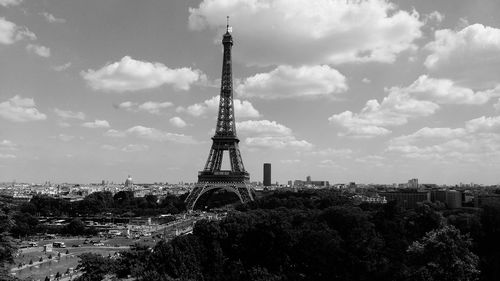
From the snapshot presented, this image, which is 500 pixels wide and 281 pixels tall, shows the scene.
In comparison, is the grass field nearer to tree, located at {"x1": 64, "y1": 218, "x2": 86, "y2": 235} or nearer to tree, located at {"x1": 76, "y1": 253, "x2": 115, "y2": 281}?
tree, located at {"x1": 64, "y1": 218, "x2": 86, "y2": 235}

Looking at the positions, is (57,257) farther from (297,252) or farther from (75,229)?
(297,252)

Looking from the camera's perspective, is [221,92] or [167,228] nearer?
[167,228]

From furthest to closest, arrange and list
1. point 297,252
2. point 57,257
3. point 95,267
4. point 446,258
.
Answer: point 57,257
point 297,252
point 95,267
point 446,258

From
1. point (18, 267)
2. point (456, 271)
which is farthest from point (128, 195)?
point (456, 271)

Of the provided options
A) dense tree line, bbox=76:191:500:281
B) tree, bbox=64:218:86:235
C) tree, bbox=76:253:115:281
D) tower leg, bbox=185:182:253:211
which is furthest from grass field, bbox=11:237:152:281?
tower leg, bbox=185:182:253:211

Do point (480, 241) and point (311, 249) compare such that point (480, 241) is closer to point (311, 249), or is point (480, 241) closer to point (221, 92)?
point (311, 249)

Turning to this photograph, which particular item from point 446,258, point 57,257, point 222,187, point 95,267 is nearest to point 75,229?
point 57,257

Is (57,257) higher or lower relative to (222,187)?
lower

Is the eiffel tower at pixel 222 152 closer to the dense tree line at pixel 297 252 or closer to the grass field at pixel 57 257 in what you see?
the grass field at pixel 57 257
